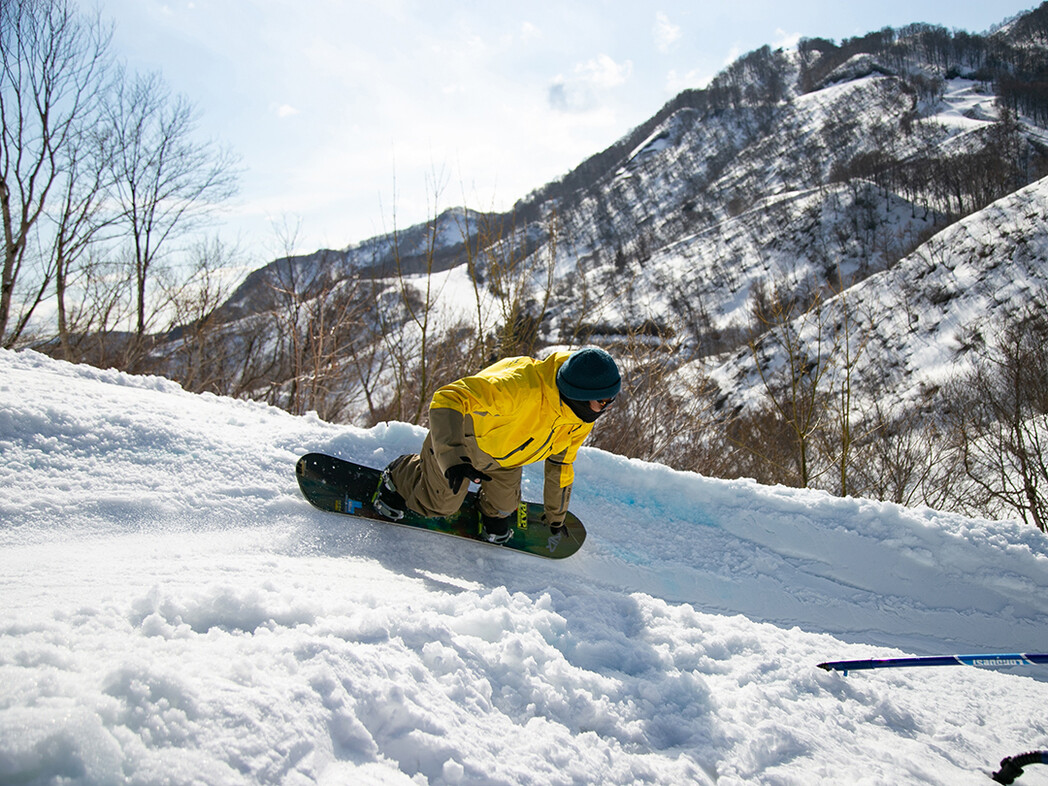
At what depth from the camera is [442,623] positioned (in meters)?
2.11

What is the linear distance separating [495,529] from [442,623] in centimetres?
157

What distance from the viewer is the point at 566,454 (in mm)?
3418

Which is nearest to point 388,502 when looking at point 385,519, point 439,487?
point 385,519

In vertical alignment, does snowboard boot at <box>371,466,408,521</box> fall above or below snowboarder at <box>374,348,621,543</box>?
below

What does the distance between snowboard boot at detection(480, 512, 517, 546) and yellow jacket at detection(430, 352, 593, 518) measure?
0.53 m

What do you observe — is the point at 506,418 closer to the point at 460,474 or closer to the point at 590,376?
the point at 460,474

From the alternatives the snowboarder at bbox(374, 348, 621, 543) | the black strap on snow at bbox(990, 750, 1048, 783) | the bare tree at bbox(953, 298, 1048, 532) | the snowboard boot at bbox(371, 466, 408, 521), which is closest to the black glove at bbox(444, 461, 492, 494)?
the snowboarder at bbox(374, 348, 621, 543)

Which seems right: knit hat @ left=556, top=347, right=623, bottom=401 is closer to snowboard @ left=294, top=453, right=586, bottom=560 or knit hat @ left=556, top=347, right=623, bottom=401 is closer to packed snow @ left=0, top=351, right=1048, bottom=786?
packed snow @ left=0, top=351, right=1048, bottom=786

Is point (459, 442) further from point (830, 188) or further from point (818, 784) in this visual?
point (830, 188)

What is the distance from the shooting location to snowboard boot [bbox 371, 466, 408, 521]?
3615mm

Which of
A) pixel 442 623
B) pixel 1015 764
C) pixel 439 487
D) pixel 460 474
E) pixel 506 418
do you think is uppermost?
pixel 506 418

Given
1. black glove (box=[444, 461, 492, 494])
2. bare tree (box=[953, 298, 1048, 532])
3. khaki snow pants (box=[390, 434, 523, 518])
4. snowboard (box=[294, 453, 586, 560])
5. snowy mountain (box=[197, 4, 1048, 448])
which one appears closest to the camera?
black glove (box=[444, 461, 492, 494])

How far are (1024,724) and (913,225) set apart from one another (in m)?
54.4

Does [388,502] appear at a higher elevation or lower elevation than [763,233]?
lower
